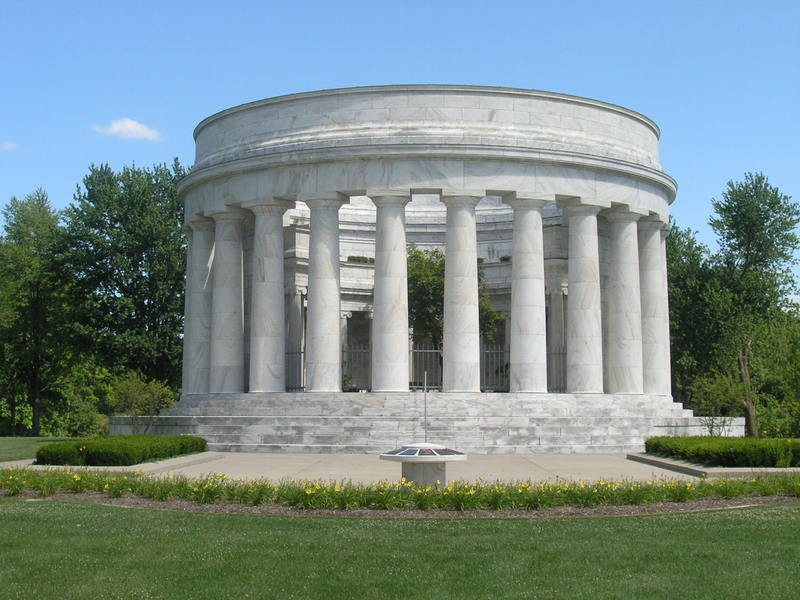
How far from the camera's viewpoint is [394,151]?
5778cm

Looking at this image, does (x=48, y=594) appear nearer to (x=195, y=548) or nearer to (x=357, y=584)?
(x=195, y=548)

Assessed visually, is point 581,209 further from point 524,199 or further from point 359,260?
point 359,260

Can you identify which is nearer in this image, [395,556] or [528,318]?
[395,556]

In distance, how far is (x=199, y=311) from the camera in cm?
6800

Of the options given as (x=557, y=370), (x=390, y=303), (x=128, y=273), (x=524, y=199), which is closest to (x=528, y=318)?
(x=524, y=199)

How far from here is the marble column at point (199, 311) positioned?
67.4 meters

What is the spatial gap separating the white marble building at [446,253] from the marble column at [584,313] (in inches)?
3.5

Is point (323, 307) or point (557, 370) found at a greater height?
point (323, 307)

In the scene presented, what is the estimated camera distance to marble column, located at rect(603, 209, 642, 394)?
6394 centimetres

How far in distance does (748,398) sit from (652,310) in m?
9.82

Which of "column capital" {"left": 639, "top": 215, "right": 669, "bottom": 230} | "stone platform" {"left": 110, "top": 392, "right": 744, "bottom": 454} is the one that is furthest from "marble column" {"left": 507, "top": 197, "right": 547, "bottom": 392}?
"column capital" {"left": 639, "top": 215, "right": 669, "bottom": 230}

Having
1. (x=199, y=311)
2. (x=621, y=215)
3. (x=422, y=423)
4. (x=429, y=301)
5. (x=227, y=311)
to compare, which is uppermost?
(x=621, y=215)

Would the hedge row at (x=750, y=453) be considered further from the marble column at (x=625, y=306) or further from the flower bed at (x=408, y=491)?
the marble column at (x=625, y=306)

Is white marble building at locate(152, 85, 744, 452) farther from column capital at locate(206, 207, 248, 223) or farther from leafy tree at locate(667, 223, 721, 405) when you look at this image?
leafy tree at locate(667, 223, 721, 405)
